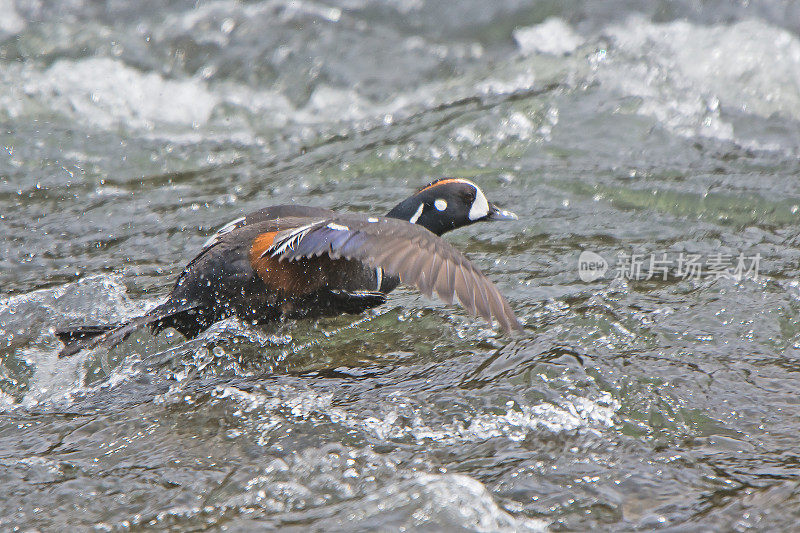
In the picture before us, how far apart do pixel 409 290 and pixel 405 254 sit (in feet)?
5.17

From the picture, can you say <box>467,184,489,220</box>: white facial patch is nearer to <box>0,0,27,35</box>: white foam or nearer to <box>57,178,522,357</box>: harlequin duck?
<box>57,178,522,357</box>: harlequin duck

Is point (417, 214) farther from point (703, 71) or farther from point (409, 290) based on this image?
point (703, 71)

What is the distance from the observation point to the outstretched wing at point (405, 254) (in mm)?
3803

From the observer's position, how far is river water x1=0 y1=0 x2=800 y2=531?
3467mm

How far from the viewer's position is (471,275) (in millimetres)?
3965

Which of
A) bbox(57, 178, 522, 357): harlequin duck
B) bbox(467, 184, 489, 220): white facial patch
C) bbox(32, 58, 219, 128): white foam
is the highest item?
bbox(32, 58, 219, 128): white foam

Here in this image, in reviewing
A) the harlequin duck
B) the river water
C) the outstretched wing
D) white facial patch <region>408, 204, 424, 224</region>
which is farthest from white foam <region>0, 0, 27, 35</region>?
the outstretched wing

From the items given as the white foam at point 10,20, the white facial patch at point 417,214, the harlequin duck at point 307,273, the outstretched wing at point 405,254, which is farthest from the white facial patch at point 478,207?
the white foam at point 10,20

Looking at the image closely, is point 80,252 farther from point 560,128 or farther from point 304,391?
point 560,128

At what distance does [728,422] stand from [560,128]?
4323 millimetres

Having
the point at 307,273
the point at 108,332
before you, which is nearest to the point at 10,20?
the point at 108,332

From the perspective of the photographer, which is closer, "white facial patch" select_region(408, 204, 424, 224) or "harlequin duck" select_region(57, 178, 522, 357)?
"harlequin duck" select_region(57, 178, 522, 357)

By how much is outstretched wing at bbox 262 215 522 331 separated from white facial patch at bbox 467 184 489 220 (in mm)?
1170

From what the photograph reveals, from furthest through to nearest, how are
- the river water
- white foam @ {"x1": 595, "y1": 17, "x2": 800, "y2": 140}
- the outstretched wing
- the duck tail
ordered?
white foam @ {"x1": 595, "y1": 17, "x2": 800, "y2": 140} → the duck tail → the outstretched wing → the river water
